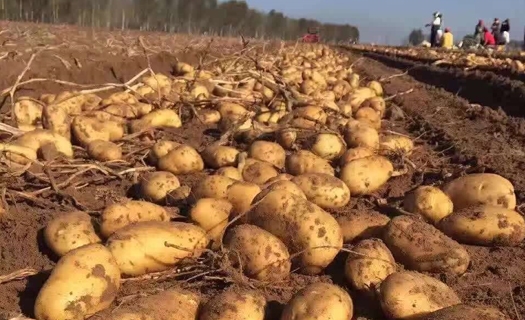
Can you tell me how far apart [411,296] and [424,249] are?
42cm

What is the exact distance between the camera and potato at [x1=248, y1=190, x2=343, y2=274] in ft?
7.15

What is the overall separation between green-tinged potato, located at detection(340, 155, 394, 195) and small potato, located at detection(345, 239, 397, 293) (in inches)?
35.0

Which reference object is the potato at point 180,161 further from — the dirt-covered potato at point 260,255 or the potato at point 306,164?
the dirt-covered potato at point 260,255

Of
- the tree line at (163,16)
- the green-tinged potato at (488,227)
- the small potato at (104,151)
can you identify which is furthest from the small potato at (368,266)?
the tree line at (163,16)

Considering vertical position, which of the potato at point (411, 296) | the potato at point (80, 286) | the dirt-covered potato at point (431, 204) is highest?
the dirt-covered potato at point (431, 204)

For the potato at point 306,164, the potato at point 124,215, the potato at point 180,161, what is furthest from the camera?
the potato at point 180,161

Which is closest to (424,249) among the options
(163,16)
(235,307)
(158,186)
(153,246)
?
(235,307)

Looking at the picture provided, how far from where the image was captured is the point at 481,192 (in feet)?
8.94

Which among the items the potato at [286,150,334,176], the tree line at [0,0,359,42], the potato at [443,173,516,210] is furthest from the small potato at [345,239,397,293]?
the tree line at [0,0,359,42]

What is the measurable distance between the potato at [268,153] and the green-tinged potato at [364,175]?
1.42ft

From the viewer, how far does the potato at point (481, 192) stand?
2.69 meters

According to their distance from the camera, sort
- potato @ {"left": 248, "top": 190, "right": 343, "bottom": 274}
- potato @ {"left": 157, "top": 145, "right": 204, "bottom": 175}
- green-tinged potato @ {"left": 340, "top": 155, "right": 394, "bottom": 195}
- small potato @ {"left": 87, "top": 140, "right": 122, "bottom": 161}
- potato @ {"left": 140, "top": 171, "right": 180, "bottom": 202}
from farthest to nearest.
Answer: small potato @ {"left": 87, "top": 140, "right": 122, "bottom": 161} → potato @ {"left": 157, "top": 145, "right": 204, "bottom": 175} → green-tinged potato @ {"left": 340, "top": 155, "right": 394, "bottom": 195} → potato @ {"left": 140, "top": 171, "right": 180, "bottom": 202} → potato @ {"left": 248, "top": 190, "right": 343, "bottom": 274}

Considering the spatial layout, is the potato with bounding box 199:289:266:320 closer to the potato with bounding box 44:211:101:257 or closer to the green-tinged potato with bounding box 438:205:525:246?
the potato with bounding box 44:211:101:257

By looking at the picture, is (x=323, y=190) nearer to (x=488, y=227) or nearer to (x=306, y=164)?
(x=306, y=164)
